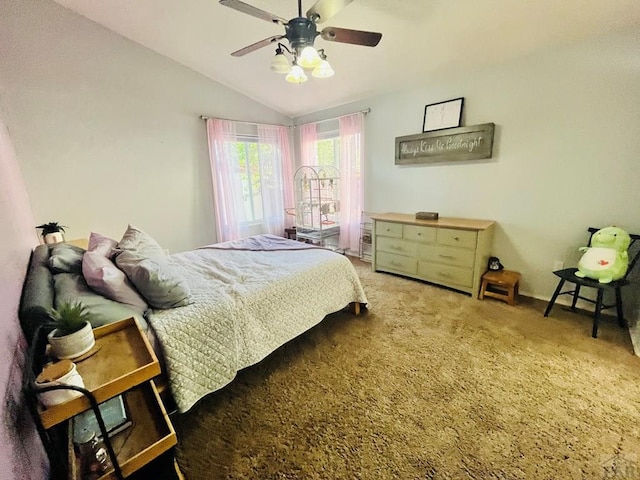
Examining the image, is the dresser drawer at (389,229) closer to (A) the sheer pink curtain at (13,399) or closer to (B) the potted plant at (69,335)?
(B) the potted plant at (69,335)

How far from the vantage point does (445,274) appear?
3043 mm

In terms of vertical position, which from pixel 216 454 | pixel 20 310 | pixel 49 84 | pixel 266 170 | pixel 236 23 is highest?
pixel 236 23

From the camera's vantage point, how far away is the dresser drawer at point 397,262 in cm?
330

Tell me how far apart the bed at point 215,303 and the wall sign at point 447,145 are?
183 centimetres

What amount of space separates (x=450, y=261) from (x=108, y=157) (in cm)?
393

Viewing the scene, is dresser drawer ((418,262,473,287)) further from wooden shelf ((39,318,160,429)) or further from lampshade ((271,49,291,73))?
wooden shelf ((39,318,160,429))

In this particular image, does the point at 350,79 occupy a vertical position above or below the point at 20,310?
above

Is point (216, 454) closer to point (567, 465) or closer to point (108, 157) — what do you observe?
point (567, 465)

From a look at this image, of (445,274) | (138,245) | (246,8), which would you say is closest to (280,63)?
(246,8)

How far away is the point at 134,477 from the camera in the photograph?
100 cm

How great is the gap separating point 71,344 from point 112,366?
16 centimetres

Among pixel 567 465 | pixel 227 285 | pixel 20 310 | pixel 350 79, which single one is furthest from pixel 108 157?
pixel 567 465

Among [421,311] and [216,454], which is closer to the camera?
[216,454]

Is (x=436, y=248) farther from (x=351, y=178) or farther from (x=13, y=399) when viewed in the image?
(x=13, y=399)
